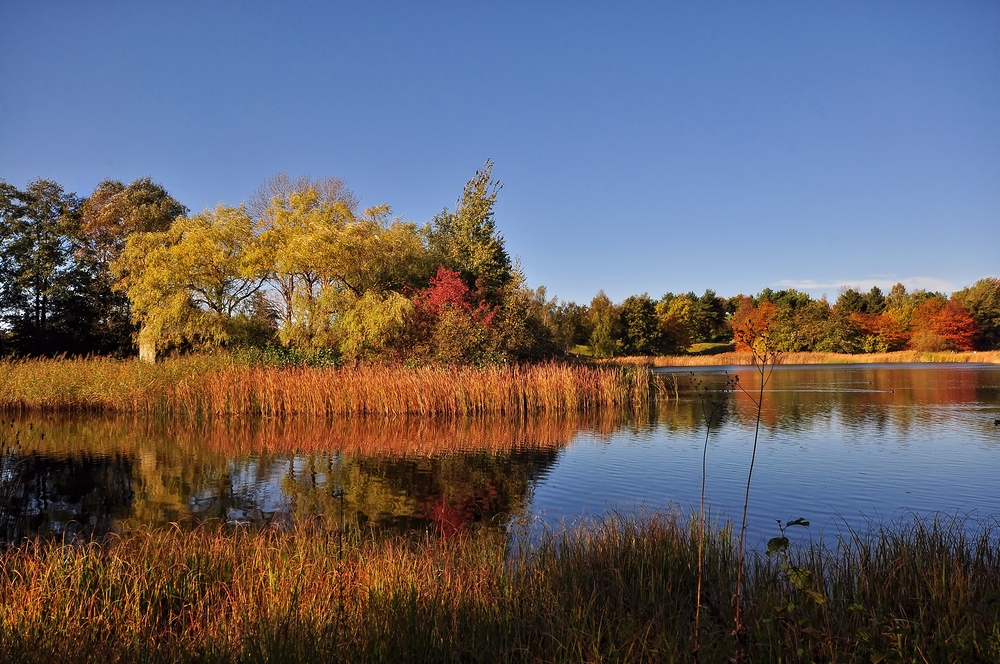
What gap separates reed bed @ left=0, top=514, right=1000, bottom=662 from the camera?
3.35 meters

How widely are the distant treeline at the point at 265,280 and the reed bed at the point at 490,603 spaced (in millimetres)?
17079

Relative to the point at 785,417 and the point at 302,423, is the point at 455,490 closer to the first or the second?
the point at 302,423

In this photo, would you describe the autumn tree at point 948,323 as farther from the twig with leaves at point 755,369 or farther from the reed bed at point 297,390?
the reed bed at point 297,390

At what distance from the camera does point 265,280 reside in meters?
27.3

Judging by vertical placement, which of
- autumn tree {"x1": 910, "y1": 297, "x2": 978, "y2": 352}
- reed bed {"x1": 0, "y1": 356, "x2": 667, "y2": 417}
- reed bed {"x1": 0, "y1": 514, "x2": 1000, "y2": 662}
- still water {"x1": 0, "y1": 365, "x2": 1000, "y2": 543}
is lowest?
still water {"x1": 0, "y1": 365, "x2": 1000, "y2": 543}

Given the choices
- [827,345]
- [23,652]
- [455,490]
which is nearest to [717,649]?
[23,652]

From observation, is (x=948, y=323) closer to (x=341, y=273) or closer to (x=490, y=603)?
(x=341, y=273)

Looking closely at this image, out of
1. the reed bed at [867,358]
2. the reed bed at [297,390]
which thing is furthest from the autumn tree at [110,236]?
the reed bed at [867,358]

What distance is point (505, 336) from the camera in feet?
78.8

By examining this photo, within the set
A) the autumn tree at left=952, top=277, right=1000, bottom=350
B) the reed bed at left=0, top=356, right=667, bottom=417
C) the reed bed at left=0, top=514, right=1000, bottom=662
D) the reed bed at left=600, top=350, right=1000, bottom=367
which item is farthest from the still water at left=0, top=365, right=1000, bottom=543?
the autumn tree at left=952, top=277, right=1000, bottom=350

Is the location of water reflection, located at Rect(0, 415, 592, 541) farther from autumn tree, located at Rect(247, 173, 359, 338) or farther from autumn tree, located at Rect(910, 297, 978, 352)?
autumn tree, located at Rect(910, 297, 978, 352)

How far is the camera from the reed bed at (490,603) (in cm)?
335

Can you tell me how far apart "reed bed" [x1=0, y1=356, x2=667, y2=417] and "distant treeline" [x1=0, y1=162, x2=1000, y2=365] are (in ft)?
10.3

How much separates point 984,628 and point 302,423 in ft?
52.5
